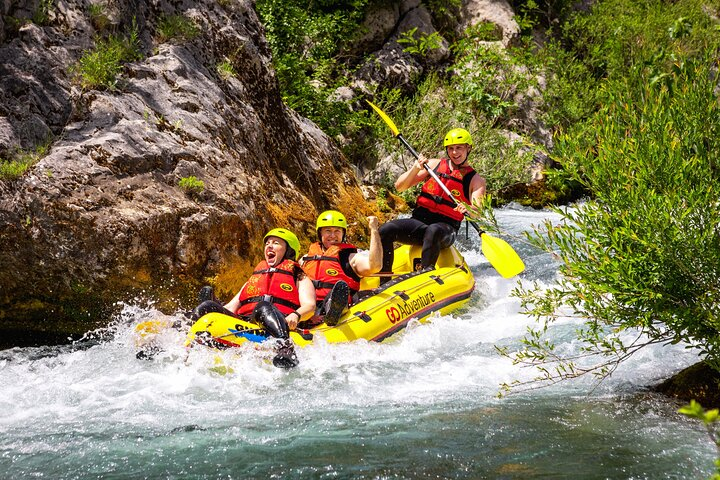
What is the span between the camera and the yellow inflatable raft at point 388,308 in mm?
5039

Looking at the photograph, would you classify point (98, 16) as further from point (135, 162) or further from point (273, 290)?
point (273, 290)

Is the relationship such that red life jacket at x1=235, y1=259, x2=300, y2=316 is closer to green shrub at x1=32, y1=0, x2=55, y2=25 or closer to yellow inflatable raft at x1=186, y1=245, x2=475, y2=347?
yellow inflatable raft at x1=186, y1=245, x2=475, y2=347

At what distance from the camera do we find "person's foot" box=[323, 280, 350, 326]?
5.55 metres

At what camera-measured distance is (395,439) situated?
3545mm

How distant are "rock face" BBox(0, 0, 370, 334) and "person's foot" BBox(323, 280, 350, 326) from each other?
1.37m

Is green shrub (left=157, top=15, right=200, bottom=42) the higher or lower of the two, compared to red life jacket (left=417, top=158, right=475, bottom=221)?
higher

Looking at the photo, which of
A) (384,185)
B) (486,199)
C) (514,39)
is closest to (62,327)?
(486,199)

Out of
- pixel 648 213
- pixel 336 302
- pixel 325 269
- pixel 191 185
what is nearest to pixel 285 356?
pixel 336 302

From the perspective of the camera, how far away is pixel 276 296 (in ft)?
18.0

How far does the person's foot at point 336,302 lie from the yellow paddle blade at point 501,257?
1.25 m

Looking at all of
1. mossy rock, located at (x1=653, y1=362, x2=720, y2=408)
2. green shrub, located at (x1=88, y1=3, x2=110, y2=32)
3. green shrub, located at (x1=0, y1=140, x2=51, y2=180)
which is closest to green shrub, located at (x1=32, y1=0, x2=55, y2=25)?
green shrub, located at (x1=88, y1=3, x2=110, y2=32)

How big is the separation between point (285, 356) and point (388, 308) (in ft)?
5.26

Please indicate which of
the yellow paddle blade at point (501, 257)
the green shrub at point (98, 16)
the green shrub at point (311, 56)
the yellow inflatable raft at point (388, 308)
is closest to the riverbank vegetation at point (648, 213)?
the yellow paddle blade at point (501, 257)

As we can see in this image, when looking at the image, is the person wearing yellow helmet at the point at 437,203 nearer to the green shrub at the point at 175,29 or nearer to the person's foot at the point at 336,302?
the person's foot at the point at 336,302
